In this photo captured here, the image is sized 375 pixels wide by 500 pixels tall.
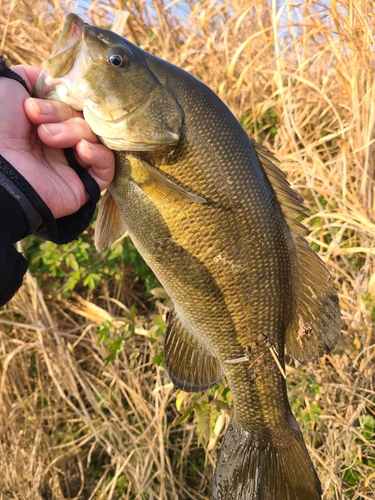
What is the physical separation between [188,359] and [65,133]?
93 centimetres

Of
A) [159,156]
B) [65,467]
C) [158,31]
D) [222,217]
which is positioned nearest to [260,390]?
[222,217]

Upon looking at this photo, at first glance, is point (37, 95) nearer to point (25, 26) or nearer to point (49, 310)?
point (49, 310)

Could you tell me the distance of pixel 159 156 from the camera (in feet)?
5.35

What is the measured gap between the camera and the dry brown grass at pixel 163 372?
8.59 feet

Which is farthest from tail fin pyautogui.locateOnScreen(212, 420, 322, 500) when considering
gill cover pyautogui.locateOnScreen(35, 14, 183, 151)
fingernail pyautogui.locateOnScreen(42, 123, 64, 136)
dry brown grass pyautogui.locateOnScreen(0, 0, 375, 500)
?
fingernail pyautogui.locateOnScreen(42, 123, 64, 136)

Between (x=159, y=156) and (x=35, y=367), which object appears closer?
(x=159, y=156)

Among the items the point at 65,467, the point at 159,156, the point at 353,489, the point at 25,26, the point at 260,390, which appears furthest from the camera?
the point at 25,26

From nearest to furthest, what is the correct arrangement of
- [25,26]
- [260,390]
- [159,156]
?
1. [159,156]
2. [260,390]
3. [25,26]

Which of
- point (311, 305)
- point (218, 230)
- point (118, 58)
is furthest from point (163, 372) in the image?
point (118, 58)

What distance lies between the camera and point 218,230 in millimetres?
1642

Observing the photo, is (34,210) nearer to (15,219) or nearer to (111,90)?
(15,219)

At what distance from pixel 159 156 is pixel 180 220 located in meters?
0.22

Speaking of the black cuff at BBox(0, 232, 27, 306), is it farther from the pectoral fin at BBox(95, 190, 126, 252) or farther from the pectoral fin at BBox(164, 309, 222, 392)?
the pectoral fin at BBox(164, 309, 222, 392)

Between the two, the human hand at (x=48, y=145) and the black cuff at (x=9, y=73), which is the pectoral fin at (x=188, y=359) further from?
the black cuff at (x=9, y=73)
